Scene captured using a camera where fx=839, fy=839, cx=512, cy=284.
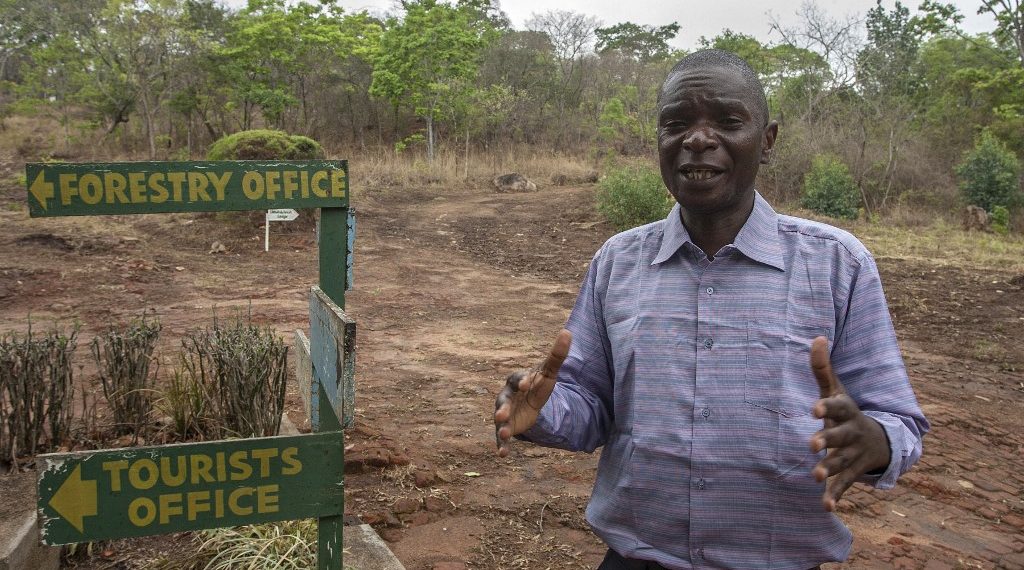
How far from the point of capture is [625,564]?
1.70 meters

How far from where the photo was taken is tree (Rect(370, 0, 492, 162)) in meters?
22.8

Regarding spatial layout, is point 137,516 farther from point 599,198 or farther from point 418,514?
point 599,198

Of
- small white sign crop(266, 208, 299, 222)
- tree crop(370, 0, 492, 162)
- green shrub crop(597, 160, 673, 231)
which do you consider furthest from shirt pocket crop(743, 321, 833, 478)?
tree crop(370, 0, 492, 162)

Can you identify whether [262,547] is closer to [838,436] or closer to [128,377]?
[128,377]

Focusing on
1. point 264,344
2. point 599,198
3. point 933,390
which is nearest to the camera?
point 264,344

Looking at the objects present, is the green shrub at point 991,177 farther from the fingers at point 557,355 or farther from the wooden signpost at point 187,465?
the fingers at point 557,355

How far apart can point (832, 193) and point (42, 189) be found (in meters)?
17.2

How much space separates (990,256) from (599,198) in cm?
655

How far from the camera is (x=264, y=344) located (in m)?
3.71

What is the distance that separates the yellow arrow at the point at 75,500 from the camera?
2012mm

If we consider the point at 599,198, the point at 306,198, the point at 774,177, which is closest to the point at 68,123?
the point at 599,198

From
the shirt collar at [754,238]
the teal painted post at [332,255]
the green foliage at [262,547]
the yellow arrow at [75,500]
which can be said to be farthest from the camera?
the green foliage at [262,547]

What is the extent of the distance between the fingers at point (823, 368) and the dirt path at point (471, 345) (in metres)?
2.37

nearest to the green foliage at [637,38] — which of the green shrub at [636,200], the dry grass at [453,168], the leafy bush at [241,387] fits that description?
the dry grass at [453,168]
